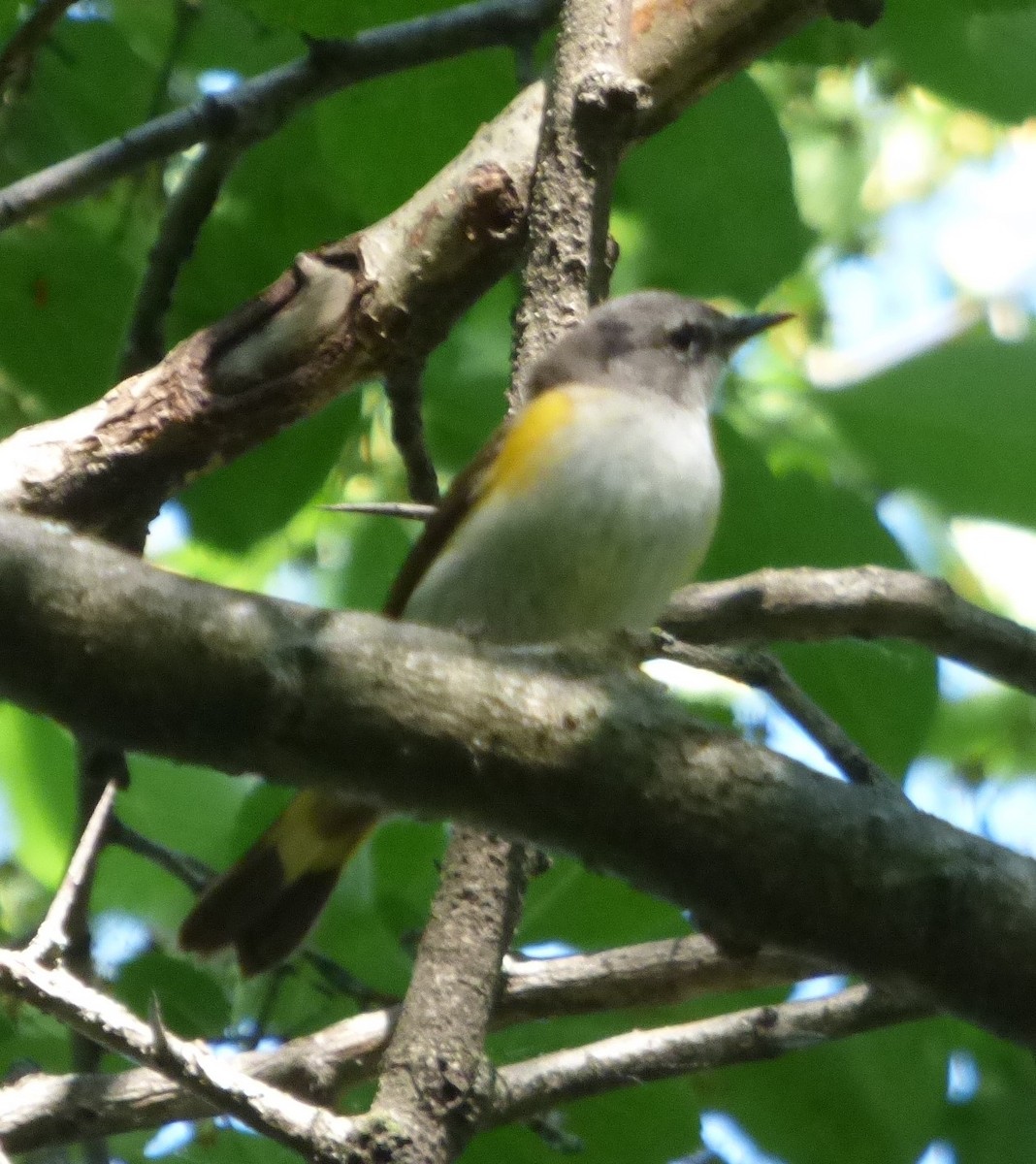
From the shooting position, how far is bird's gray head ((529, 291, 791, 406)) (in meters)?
4.11

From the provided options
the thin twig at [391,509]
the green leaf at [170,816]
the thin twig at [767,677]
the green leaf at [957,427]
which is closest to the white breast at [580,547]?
the thin twig at [391,509]

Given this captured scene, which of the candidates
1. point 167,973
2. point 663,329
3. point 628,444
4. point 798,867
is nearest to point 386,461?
point 663,329

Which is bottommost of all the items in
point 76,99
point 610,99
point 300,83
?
point 610,99

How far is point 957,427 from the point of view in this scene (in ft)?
10.4

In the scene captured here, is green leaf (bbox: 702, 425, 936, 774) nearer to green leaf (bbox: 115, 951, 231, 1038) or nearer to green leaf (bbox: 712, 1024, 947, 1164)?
green leaf (bbox: 712, 1024, 947, 1164)

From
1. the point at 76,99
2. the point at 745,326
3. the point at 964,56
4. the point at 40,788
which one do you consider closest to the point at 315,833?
the point at 40,788

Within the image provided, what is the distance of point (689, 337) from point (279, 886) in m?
1.97

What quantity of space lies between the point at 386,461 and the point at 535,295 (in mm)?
1723

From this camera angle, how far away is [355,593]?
3.84 meters

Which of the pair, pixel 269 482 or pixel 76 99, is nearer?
pixel 269 482

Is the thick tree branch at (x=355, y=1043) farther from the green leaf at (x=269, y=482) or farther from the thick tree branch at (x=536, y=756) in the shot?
the green leaf at (x=269, y=482)

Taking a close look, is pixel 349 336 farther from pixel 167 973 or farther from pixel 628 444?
pixel 167 973

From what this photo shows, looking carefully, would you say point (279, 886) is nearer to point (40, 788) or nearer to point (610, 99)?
point (40, 788)

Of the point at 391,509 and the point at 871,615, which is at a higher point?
the point at 391,509
